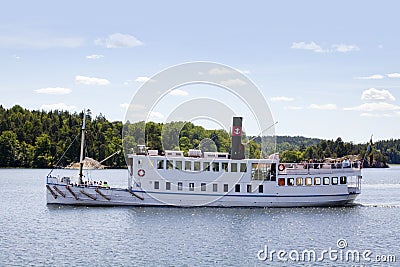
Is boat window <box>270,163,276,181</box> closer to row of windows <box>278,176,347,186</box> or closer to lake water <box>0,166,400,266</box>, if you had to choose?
row of windows <box>278,176,347,186</box>

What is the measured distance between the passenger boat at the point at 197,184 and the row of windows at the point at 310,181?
10 centimetres

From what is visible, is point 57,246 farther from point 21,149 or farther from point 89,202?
point 21,149

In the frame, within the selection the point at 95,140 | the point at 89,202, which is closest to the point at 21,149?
the point at 95,140

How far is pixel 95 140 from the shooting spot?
6575 inches

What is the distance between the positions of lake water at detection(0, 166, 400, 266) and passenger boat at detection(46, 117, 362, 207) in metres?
1.12

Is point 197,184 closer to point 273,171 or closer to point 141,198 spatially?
point 141,198

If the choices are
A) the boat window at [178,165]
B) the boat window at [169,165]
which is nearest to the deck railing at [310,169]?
the boat window at [178,165]

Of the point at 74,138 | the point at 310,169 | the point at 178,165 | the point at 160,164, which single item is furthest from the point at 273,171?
the point at 74,138

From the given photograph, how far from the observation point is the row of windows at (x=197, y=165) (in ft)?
183

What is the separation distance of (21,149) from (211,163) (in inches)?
4238

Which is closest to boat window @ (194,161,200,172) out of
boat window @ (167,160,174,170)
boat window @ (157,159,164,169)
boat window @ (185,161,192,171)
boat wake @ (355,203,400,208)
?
boat window @ (185,161,192,171)

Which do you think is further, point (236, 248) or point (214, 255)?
point (236, 248)

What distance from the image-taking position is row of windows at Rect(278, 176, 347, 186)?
57.9 m

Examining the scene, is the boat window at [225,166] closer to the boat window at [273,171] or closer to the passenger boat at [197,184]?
the passenger boat at [197,184]
